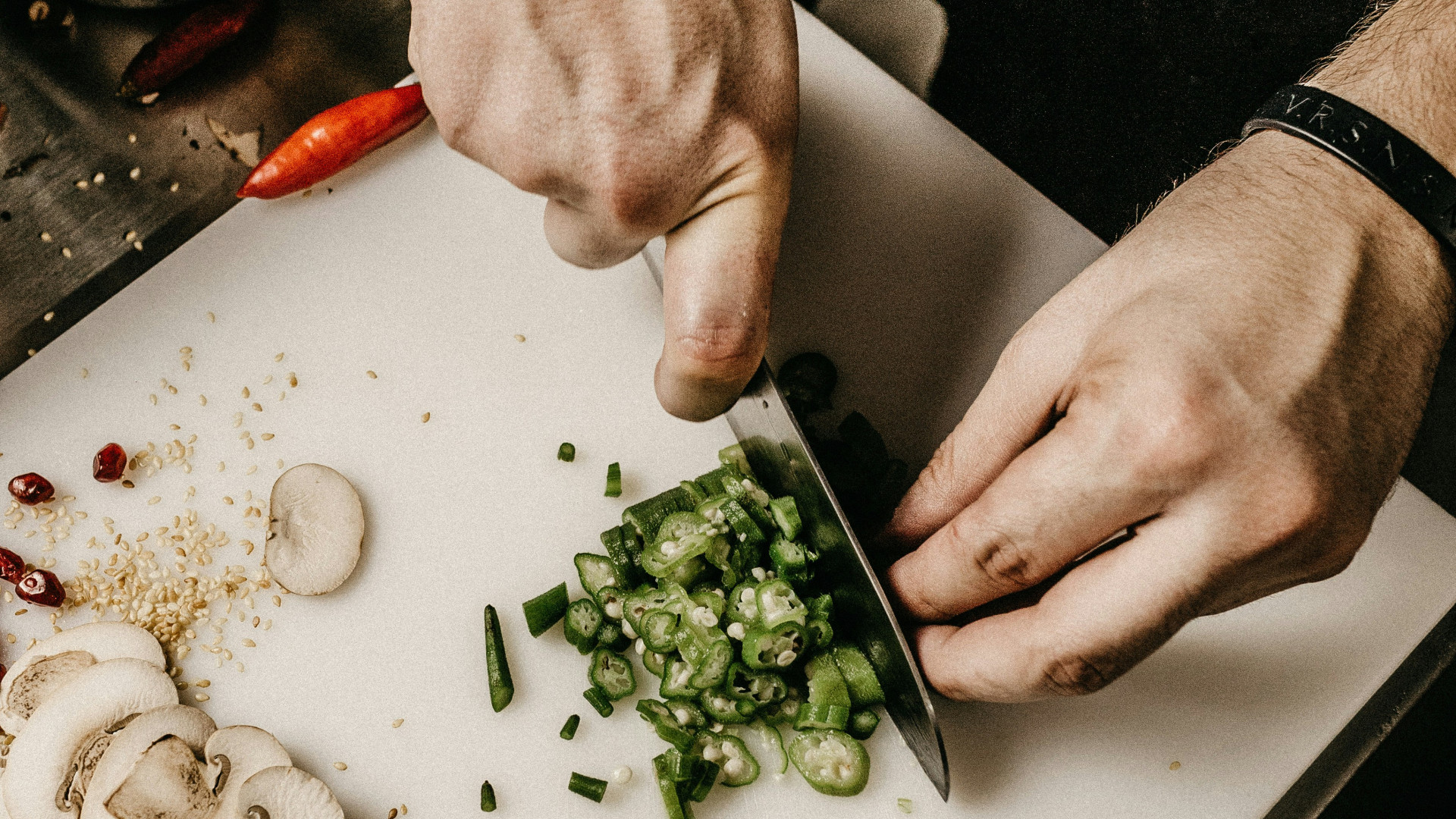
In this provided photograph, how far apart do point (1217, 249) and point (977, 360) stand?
658 millimetres

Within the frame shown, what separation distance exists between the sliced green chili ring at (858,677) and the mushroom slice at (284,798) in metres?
0.92

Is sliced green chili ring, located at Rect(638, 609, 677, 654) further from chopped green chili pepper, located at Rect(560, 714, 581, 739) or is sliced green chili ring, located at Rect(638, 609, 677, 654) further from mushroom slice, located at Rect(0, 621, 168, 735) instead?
mushroom slice, located at Rect(0, 621, 168, 735)

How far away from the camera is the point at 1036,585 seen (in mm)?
1438

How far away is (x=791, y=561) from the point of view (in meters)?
1.52

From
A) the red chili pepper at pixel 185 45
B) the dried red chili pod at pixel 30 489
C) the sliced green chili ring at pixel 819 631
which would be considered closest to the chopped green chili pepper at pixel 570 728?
the sliced green chili ring at pixel 819 631

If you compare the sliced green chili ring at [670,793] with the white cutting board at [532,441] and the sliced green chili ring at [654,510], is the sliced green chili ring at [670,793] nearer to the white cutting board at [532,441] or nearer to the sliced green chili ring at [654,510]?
the white cutting board at [532,441]

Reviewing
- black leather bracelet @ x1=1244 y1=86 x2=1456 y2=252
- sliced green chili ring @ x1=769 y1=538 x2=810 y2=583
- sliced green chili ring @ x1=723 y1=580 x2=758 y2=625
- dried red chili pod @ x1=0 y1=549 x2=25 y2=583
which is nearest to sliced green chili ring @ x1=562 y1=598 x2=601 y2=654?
sliced green chili ring @ x1=723 y1=580 x2=758 y2=625

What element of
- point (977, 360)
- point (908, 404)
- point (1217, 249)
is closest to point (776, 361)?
point (908, 404)

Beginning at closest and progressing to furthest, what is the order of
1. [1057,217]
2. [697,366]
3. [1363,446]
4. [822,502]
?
1. [1363,446]
2. [697,366]
3. [822,502]
4. [1057,217]

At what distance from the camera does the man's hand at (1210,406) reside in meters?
1.02

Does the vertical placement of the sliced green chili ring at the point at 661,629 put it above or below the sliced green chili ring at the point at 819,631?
below

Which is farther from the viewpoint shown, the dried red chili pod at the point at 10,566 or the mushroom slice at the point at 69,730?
the dried red chili pod at the point at 10,566

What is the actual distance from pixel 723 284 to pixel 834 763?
894 millimetres

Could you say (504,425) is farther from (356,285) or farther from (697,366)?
(697,366)
